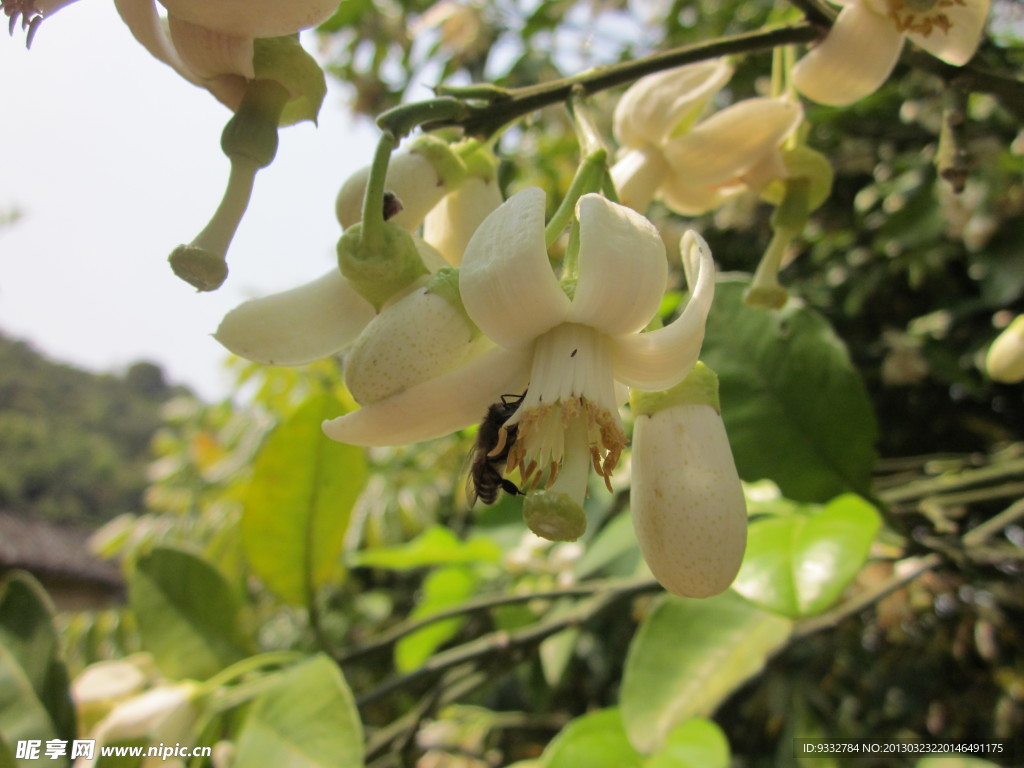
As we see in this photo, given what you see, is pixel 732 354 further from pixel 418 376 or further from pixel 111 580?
pixel 111 580

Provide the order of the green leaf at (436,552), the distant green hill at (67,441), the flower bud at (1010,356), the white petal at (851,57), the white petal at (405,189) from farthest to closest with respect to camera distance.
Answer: the distant green hill at (67,441) < the green leaf at (436,552) < the flower bud at (1010,356) < the white petal at (851,57) < the white petal at (405,189)

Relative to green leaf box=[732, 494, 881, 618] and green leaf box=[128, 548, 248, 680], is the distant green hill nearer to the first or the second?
green leaf box=[128, 548, 248, 680]

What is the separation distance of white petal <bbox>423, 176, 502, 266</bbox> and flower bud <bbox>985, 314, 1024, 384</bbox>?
60 centimetres

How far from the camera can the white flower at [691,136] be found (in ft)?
2.13

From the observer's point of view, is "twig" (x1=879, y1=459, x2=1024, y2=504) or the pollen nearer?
the pollen

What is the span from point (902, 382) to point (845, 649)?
0.64 meters

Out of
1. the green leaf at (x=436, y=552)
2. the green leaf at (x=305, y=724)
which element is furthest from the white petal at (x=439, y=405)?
the green leaf at (x=436, y=552)

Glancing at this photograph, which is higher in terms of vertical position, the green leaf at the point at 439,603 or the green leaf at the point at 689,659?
the green leaf at the point at 689,659

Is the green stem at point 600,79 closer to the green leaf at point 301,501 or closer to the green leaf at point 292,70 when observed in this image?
the green leaf at point 292,70

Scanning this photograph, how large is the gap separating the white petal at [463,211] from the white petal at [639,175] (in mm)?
161

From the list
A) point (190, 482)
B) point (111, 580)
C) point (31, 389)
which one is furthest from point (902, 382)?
point (31, 389)

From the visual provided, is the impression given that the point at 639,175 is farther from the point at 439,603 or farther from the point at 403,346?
the point at 439,603

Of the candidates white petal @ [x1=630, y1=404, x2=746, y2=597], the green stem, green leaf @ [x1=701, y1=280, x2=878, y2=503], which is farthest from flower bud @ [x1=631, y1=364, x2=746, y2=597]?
green leaf @ [x1=701, y1=280, x2=878, y2=503]

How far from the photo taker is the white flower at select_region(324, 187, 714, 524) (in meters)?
0.37
